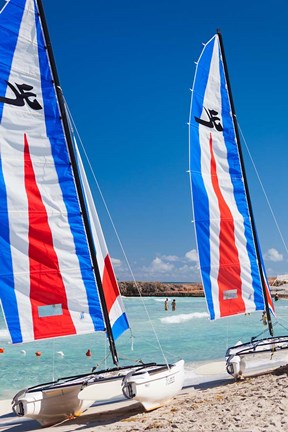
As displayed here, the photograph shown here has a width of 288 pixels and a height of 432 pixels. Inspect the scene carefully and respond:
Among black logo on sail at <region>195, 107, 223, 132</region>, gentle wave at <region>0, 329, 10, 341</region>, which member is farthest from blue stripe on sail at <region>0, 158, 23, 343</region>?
gentle wave at <region>0, 329, 10, 341</region>

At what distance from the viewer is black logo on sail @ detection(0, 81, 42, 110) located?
342 inches

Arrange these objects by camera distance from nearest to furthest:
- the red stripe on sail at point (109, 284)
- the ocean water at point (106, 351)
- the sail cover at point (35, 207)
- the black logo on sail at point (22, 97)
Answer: the sail cover at point (35, 207) < the black logo on sail at point (22, 97) < the red stripe on sail at point (109, 284) < the ocean water at point (106, 351)

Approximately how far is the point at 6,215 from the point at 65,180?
3.91 ft

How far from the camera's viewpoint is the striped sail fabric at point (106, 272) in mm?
9336

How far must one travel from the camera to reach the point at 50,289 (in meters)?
8.80

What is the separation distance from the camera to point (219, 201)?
1201cm

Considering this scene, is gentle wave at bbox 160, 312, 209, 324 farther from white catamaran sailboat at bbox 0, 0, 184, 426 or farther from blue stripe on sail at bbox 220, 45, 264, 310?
white catamaran sailboat at bbox 0, 0, 184, 426

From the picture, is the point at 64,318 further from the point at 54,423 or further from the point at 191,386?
the point at 191,386

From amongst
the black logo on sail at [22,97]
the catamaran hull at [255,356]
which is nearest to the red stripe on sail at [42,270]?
the black logo on sail at [22,97]

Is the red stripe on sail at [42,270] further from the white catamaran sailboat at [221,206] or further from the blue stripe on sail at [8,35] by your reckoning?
the white catamaran sailboat at [221,206]

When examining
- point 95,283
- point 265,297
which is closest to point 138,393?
point 95,283

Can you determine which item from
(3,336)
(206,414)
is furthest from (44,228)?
(3,336)

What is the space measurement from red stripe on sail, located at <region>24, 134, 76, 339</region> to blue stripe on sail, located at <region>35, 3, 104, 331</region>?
0.42m

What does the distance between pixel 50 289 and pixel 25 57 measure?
3.97 m
